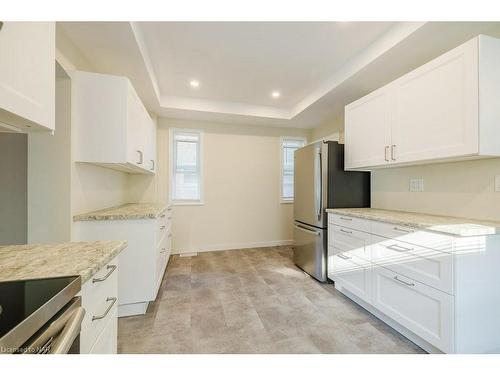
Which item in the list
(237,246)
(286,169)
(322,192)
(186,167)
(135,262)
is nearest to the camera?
(135,262)

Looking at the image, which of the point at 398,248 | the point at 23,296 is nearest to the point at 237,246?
the point at 398,248

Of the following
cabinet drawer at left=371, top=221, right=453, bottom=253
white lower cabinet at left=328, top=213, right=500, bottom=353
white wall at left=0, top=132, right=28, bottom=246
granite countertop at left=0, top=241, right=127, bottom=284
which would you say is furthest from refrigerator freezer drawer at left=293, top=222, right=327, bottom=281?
white wall at left=0, top=132, right=28, bottom=246

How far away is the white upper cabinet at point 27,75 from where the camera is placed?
74 cm

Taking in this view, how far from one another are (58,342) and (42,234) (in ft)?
5.41

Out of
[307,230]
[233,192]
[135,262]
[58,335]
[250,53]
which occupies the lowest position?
[135,262]

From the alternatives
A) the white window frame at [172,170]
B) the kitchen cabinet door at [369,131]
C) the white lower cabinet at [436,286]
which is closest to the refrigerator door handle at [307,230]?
the white lower cabinet at [436,286]

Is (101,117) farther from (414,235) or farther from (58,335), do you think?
(414,235)

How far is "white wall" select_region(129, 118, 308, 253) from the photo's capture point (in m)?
3.87

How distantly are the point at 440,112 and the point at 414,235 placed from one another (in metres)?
0.97

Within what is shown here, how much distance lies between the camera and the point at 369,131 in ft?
7.56

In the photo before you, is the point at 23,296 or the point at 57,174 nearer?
the point at 23,296

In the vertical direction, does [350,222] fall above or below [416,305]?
above

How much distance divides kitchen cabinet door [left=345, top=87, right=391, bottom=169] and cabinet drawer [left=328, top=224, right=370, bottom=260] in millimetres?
747
